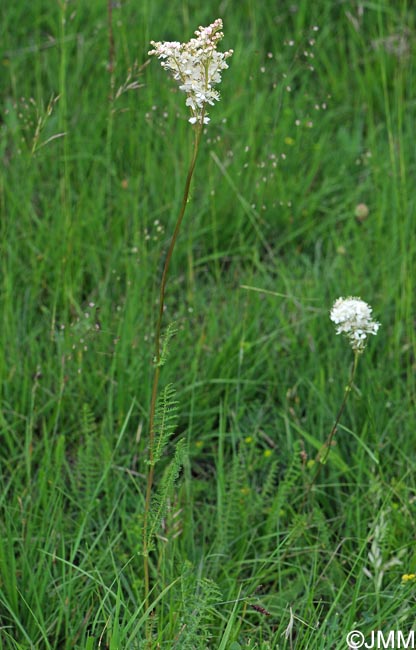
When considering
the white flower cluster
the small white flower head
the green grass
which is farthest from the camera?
the green grass

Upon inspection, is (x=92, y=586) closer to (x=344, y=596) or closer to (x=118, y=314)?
(x=344, y=596)

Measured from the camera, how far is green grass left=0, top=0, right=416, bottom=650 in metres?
1.74

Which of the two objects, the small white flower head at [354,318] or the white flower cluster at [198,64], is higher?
the white flower cluster at [198,64]

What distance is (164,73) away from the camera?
3070 millimetres

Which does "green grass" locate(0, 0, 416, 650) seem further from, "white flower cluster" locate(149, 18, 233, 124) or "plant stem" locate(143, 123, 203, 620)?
"white flower cluster" locate(149, 18, 233, 124)

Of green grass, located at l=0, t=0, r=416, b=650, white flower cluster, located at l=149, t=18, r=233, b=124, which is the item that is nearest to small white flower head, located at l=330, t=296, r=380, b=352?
green grass, located at l=0, t=0, r=416, b=650

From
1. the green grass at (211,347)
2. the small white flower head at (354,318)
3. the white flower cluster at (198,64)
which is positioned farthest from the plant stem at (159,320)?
the small white flower head at (354,318)

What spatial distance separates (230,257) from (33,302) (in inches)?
27.1

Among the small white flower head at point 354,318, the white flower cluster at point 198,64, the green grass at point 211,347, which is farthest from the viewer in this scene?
the green grass at point 211,347

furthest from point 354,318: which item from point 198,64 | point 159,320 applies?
point 198,64

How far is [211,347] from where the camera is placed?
2.29 metres

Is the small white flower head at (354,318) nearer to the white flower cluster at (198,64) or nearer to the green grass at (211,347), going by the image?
the green grass at (211,347)

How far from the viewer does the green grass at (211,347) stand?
1735 millimetres

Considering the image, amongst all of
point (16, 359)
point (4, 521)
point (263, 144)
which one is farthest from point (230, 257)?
point (4, 521)
